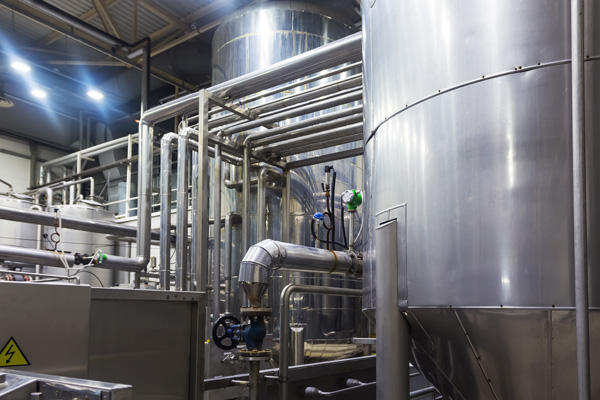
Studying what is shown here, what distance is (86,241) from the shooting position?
877cm

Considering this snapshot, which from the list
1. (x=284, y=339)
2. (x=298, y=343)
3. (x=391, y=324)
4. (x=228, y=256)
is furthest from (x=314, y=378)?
(x=228, y=256)

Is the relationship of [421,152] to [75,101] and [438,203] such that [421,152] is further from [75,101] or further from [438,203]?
[75,101]

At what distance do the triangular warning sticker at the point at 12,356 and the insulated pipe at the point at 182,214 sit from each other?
12.3 feet

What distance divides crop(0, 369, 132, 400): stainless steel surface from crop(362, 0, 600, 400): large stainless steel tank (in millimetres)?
1321

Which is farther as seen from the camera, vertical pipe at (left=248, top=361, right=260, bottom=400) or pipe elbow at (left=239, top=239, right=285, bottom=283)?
pipe elbow at (left=239, top=239, right=285, bottom=283)

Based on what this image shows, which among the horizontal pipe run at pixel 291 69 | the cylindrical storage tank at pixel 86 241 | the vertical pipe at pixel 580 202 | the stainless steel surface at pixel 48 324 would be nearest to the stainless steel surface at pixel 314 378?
the stainless steel surface at pixel 48 324

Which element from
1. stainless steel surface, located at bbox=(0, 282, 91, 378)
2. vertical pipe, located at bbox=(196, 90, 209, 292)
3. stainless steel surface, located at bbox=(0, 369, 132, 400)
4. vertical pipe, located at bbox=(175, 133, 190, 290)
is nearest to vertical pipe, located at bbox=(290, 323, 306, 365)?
vertical pipe, located at bbox=(196, 90, 209, 292)

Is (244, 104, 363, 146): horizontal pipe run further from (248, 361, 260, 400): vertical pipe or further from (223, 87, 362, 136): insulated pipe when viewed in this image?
(248, 361, 260, 400): vertical pipe

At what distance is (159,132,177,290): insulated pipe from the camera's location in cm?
590

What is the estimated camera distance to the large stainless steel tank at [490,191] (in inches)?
71.7

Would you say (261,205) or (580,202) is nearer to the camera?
(580,202)

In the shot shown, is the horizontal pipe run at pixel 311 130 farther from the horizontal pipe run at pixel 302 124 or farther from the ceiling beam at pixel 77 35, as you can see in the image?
the ceiling beam at pixel 77 35

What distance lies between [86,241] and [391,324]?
295 inches

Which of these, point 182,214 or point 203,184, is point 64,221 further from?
point 203,184
